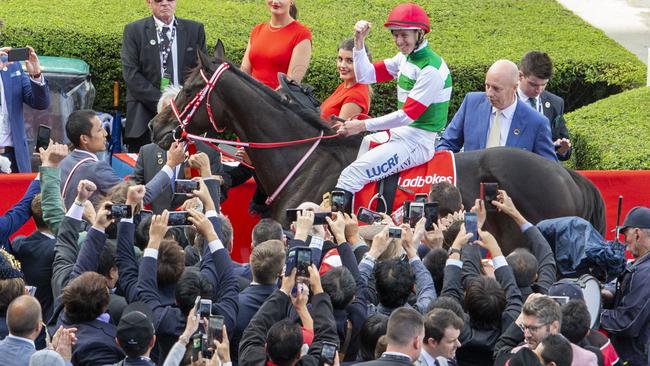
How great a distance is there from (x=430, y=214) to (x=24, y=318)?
320 cm

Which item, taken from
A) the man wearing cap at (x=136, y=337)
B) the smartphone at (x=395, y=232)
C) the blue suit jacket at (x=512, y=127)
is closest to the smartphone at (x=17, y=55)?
the blue suit jacket at (x=512, y=127)

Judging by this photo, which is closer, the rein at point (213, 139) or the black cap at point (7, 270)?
the black cap at point (7, 270)

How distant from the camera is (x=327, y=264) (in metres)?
9.66

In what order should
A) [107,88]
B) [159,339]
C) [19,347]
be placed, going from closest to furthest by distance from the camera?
1. [19,347]
2. [159,339]
3. [107,88]

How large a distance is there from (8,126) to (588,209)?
5.62 m

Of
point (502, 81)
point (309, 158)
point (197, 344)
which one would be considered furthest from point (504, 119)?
point (197, 344)

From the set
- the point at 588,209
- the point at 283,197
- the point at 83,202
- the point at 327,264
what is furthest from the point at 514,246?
the point at 83,202

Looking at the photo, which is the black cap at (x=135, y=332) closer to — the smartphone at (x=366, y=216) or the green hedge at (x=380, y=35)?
the smartphone at (x=366, y=216)

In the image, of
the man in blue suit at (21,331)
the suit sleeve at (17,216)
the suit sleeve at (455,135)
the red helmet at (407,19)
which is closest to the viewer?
the man in blue suit at (21,331)

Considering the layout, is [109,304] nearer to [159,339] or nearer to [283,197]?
[159,339]

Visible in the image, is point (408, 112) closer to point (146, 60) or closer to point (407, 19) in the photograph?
point (407, 19)

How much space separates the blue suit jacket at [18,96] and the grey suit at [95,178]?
73.2 inches

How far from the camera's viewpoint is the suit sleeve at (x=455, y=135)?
13234 mm

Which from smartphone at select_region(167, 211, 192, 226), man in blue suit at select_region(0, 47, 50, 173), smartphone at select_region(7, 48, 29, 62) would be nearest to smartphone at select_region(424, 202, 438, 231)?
smartphone at select_region(167, 211, 192, 226)
